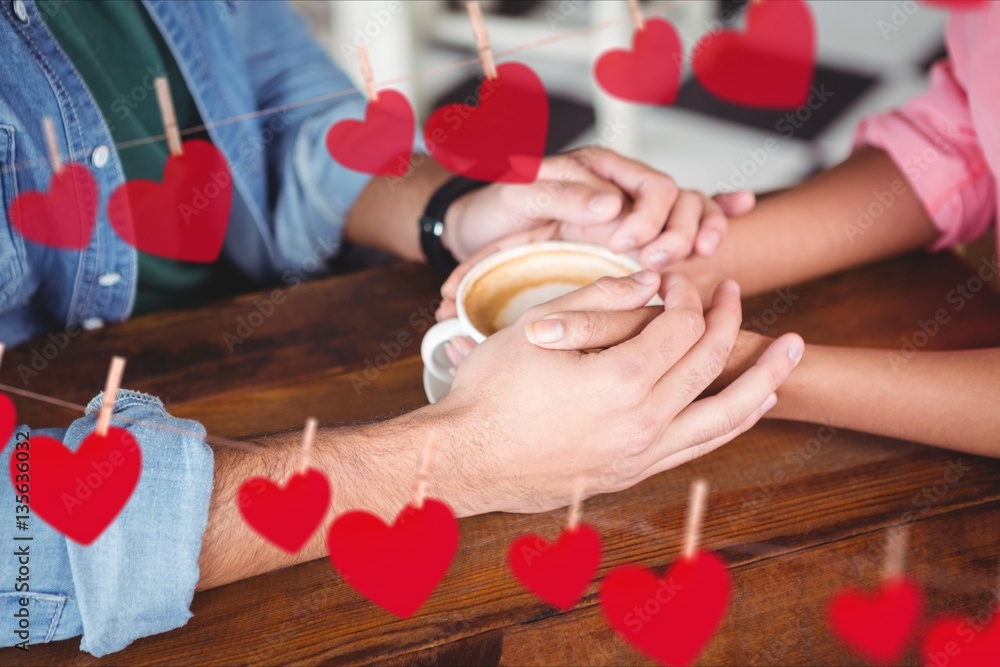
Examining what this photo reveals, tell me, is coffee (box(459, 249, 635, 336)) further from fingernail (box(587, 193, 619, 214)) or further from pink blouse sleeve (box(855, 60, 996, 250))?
pink blouse sleeve (box(855, 60, 996, 250))

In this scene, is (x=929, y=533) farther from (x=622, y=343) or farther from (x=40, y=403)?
(x=40, y=403)

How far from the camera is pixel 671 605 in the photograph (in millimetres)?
686

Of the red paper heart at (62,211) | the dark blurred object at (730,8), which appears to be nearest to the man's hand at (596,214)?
the red paper heart at (62,211)

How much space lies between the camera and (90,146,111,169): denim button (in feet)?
3.40

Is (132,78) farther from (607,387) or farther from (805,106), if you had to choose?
(805,106)

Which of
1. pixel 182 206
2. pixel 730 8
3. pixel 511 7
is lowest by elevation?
pixel 511 7

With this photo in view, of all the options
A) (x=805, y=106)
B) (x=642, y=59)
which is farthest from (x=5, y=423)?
(x=805, y=106)

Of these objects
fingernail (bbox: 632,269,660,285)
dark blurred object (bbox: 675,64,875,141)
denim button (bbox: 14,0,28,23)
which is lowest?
dark blurred object (bbox: 675,64,875,141)

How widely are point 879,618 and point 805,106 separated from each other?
2.43 m

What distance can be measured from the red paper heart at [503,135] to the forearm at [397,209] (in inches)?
1.6

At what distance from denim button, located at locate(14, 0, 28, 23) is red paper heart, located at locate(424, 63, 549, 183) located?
51cm

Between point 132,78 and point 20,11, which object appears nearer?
point 20,11

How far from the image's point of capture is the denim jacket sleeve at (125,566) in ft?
2.15

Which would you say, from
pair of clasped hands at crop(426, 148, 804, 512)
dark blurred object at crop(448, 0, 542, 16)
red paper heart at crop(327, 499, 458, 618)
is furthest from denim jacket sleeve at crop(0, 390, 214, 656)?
dark blurred object at crop(448, 0, 542, 16)
